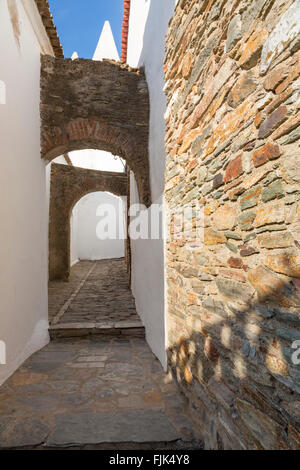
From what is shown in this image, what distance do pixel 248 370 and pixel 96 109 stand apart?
4173 mm

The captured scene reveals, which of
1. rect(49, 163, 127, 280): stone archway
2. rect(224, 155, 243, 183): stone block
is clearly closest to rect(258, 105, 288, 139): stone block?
rect(224, 155, 243, 183): stone block

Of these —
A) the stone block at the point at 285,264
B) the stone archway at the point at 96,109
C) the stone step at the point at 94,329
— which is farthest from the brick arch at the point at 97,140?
the stone block at the point at 285,264

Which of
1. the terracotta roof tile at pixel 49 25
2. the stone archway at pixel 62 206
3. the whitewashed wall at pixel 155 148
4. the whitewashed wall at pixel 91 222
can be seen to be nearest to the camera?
the whitewashed wall at pixel 155 148

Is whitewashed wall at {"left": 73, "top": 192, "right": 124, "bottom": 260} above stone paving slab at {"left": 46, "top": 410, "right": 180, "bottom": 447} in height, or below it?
above

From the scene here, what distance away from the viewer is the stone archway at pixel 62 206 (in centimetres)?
819

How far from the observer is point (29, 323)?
142 inches

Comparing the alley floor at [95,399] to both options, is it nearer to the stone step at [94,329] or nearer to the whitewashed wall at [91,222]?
the stone step at [94,329]

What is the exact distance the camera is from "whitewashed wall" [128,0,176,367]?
129 inches

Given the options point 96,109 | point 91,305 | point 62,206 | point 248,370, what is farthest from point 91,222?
point 248,370

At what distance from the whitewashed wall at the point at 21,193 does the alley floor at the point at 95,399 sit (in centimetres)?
40

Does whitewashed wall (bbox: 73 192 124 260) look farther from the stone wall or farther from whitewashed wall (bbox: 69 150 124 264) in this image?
the stone wall

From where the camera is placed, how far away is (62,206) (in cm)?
842

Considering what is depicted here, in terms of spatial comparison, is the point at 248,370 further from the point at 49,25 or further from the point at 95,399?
the point at 49,25
